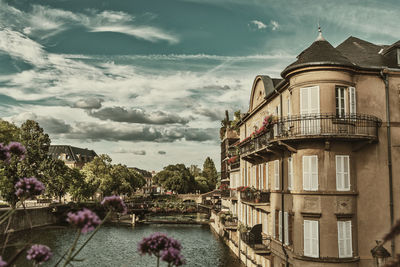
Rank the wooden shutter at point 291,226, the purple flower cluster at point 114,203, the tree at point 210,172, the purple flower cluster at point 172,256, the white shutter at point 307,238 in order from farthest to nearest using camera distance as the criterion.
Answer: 1. the tree at point 210,172
2. the wooden shutter at point 291,226
3. the white shutter at point 307,238
4. the purple flower cluster at point 114,203
5. the purple flower cluster at point 172,256

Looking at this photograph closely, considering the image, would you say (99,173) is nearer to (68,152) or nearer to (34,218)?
(34,218)

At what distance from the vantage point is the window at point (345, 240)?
61.6 ft

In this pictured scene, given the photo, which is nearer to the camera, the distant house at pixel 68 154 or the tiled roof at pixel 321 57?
the tiled roof at pixel 321 57

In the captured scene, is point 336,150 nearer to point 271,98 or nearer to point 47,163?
point 271,98

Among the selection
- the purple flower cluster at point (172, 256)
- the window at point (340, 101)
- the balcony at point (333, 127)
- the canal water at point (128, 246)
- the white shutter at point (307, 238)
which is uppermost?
the window at point (340, 101)

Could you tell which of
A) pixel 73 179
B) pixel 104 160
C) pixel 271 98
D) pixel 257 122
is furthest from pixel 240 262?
pixel 104 160

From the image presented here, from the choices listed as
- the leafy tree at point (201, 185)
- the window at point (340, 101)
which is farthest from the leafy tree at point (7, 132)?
the leafy tree at point (201, 185)

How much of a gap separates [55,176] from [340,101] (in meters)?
56.0

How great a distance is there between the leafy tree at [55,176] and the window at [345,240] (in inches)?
2163

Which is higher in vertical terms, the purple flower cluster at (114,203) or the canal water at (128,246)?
the purple flower cluster at (114,203)

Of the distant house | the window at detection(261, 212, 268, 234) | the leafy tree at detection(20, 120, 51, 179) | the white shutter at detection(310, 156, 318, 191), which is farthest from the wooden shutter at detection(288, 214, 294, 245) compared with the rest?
the distant house

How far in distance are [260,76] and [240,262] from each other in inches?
631

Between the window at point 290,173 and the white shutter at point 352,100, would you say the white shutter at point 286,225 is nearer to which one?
the window at point 290,173

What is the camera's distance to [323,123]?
1898 cm
